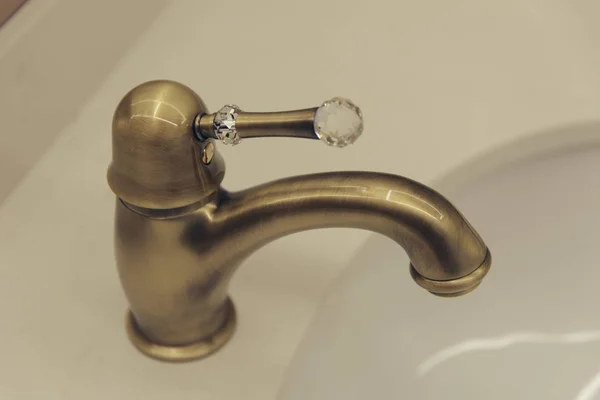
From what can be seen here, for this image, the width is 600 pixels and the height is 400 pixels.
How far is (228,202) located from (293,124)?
0.06 m

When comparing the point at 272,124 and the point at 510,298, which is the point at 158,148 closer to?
the point at 272,124

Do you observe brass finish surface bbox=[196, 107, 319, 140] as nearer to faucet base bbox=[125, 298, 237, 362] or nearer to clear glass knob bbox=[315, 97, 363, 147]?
clear glass knob bbox=[315, 97, 363, 147]

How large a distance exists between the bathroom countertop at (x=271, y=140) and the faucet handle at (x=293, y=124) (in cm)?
15

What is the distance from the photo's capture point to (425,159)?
1.38 feet

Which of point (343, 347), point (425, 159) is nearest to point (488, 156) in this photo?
point (425, 159)

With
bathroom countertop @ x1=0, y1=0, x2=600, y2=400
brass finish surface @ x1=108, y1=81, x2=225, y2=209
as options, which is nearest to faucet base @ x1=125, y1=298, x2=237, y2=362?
bathroom countertop @ x1=0, y1=0, x2=600, y2=400

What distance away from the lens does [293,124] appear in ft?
0.70

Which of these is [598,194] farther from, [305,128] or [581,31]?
[305,128]

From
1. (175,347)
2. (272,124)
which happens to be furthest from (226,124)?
(175,347)

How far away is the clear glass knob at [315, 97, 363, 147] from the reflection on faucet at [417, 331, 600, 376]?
25 centimetres

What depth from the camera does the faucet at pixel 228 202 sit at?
22 centimetres

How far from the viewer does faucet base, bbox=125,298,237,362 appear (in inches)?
12.5

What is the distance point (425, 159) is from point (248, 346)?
0.18 m

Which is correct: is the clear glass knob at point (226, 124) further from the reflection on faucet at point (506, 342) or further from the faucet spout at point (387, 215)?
the reflection on faucet at point (506, 342)
